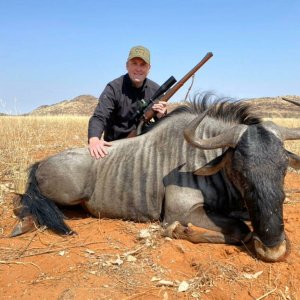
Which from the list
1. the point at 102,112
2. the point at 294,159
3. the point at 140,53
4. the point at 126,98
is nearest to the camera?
the point at 294,159

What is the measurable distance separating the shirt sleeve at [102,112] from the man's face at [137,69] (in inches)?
13.9

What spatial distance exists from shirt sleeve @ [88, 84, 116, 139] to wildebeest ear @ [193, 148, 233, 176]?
159cm

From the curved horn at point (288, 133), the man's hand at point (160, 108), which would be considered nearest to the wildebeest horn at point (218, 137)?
the curved horn at point (288, 133)

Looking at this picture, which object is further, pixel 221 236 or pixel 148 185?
pixel 148 185

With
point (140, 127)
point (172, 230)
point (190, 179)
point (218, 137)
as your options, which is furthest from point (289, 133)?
point (140, 127)

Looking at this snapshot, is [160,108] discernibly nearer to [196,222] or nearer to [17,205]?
[196,222]

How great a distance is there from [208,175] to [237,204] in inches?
15.8

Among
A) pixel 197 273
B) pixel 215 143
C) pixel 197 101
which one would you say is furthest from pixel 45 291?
pixel 197 101

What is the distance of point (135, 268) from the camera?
3172 mm

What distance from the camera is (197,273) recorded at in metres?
3.08

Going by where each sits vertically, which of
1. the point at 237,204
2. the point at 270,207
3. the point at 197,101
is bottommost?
the point at 237,204

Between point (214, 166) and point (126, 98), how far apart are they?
228cm

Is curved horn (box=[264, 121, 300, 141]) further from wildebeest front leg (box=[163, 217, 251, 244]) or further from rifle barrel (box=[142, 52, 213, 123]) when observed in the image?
rifle barrel (box=[142, 52, 213, 123])

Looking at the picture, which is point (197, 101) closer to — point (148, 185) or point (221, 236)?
point (148, 185)
